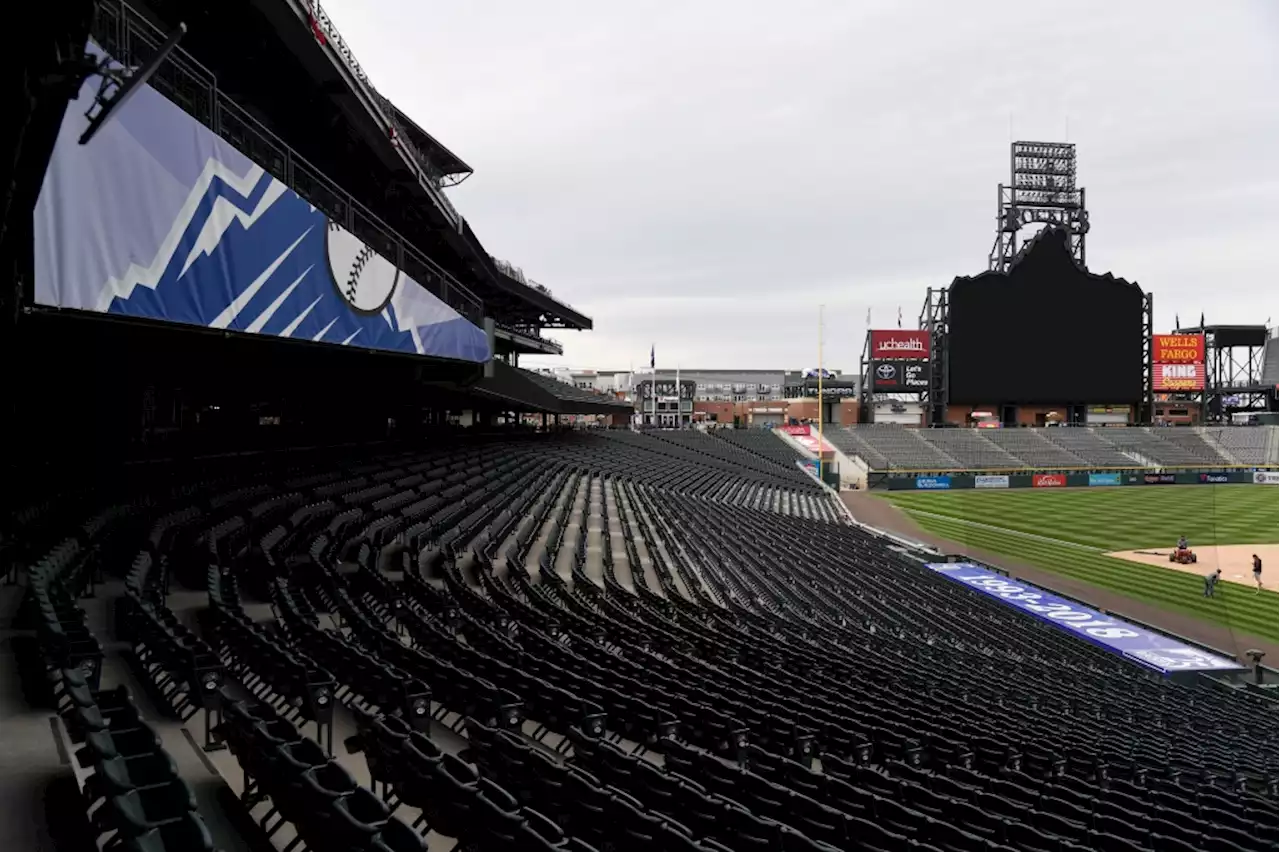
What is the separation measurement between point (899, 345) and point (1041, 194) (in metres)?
16.6

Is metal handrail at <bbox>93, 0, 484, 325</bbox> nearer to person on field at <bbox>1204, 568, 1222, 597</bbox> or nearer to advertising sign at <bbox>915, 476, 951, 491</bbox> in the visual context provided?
person on field at <bbox>1204, 568, 1222, 597</bbox>

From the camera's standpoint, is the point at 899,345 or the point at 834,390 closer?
the point at 899,345

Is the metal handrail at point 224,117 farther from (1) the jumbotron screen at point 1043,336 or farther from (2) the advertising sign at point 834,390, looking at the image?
(2) the advertising sign at point 834,390

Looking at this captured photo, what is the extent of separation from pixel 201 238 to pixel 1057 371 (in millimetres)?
64254

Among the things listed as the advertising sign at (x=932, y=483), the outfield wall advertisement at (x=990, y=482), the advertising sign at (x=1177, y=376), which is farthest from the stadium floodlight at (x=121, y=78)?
the advertising sign at (x=1177, y=376)

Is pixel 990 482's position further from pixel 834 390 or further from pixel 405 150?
pixel 405 150

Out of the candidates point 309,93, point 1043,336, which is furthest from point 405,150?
point 1043,336

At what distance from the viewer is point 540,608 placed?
11758 millimetres

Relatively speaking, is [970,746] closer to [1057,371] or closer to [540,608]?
[540,608]

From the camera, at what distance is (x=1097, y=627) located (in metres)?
20.0

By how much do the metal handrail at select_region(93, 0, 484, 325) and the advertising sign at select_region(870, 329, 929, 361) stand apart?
173 feet

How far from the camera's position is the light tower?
66438mm

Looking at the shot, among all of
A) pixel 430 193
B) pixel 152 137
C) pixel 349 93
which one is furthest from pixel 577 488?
pixel 152 137

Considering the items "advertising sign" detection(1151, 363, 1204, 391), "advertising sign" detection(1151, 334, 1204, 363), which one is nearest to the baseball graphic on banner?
"advertising sign" detection(1151, 334, 1204, 363)
